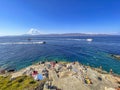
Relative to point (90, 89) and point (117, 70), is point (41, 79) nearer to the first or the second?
point (90, 89)

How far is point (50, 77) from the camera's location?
88.1ft

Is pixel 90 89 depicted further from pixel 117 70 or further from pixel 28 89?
pixel 117 70

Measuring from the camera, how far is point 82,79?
2469cm

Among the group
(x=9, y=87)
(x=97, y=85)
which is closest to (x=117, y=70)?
(x=97, y=85)

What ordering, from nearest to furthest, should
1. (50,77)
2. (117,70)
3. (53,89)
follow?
(53,89) → (50,77) → (117,70)

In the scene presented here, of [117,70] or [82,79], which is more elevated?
[82,79]

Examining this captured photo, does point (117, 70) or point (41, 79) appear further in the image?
point (117, 70)

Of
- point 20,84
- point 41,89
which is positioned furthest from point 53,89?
point 20,84

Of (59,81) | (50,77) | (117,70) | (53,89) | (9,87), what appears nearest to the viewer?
(53,89)

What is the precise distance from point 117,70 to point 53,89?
2757 centimetres

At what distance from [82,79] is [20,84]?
1439 centimetres

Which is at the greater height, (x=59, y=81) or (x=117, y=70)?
(x=59, y=81)

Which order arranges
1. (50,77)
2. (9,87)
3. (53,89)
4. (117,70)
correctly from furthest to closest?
(117,70), (50,77), (9,87), (53,89)

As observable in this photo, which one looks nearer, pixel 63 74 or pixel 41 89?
pixel 41 89
